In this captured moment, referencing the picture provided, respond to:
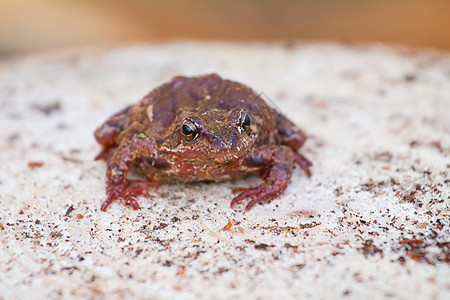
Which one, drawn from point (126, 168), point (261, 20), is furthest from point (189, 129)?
point (261, 20)

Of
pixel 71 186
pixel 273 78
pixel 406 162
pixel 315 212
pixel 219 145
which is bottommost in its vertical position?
pixel 71 186

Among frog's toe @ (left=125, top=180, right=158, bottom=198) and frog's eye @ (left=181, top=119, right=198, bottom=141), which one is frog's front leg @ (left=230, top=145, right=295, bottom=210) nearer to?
frog's eye @ (left=181, top=119, right=198, bottom=141)

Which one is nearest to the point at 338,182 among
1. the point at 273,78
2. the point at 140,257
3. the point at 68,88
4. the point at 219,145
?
the point at 219,145

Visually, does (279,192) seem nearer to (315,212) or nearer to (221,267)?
(315,212)

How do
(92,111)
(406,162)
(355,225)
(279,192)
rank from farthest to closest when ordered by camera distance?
1. (92,111)
2. (406,162)
3. (279,192)
4. (355,225)

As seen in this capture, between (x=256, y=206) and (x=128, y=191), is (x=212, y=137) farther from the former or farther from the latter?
(x=128, y=191)

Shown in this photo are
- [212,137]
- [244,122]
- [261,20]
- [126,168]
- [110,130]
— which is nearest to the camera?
[212,137]

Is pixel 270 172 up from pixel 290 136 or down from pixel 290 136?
down
